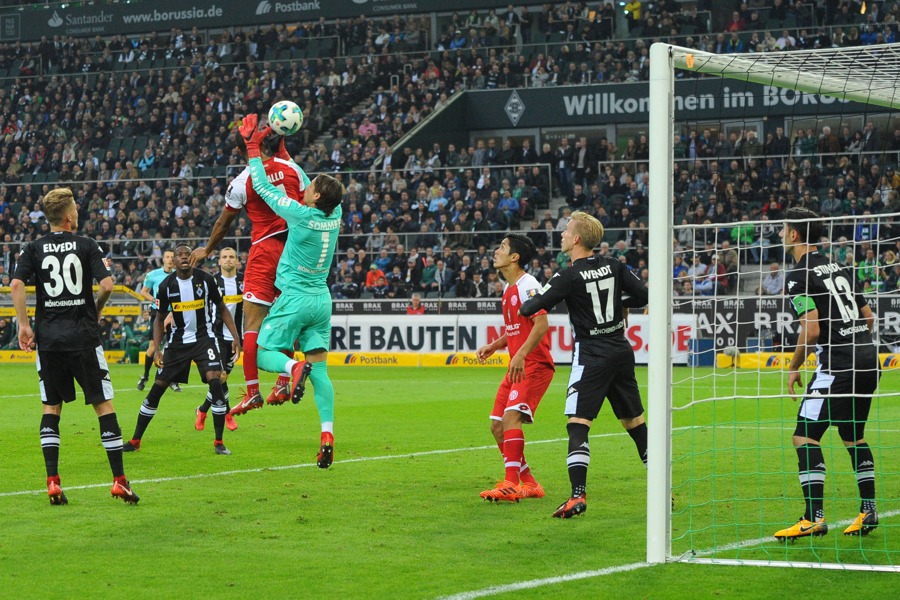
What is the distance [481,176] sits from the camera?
33.7 metres

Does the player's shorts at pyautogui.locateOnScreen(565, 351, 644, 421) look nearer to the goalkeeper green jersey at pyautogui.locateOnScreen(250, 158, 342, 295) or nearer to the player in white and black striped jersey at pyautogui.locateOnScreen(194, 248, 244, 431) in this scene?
the goalkeeper green jersey at pyautogui.locateOnScreen(250, 158, 342, 295)

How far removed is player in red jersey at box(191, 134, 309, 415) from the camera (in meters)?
9.66

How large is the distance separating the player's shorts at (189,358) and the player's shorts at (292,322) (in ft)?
9.47

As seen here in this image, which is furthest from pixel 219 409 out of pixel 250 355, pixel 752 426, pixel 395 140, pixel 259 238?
pixel 395 140

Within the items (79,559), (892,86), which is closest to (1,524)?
(79,559)

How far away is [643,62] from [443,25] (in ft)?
30.2

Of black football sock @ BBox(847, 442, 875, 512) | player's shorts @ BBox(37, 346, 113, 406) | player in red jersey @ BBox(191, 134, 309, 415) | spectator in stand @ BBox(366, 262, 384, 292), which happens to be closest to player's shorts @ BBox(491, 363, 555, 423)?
player in red jersey @ BBox(191, 134, 309, 415)

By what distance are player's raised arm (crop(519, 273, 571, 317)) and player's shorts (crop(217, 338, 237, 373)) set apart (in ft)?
21.2

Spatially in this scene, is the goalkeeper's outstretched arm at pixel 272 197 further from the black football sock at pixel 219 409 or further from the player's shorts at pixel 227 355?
the player's shorts at pixel 227 355

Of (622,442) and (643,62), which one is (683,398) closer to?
(622,442)

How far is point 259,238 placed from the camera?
10.1 meters

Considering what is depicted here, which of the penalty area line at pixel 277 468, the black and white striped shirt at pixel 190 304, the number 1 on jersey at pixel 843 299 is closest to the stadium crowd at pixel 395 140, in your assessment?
the penalty area line at pixel 277 468

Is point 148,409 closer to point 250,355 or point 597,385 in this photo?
point 250,355

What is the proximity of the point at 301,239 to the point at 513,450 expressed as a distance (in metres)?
2.39
